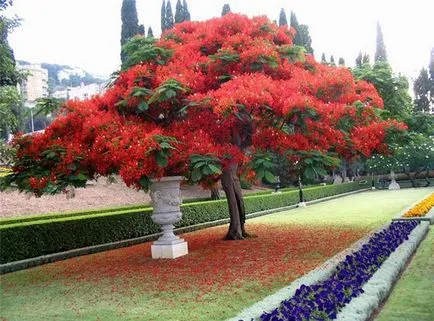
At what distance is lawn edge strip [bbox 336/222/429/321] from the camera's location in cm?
591

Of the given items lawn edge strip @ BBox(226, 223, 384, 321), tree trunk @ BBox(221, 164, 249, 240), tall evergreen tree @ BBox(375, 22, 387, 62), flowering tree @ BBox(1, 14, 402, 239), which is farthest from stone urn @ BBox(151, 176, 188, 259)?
tall evergreen tree @ BBox(375, 22, 387, 62)

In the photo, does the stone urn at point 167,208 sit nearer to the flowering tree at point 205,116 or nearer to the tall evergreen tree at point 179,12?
the flowering tree at point 205,116

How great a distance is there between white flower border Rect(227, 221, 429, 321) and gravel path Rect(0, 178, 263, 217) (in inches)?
584

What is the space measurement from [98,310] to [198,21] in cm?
961

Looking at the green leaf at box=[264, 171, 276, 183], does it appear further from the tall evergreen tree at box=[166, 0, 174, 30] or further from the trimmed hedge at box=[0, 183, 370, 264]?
the tall evergreen tree at box=[166, 0, 174, 30]

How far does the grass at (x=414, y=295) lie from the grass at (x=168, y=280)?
1788mm

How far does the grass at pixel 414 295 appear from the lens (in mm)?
6320

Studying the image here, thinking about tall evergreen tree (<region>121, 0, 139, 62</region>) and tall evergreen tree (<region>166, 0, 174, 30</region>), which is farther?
tall evergreen tree (<region>166, 0, 174, 30</region>)

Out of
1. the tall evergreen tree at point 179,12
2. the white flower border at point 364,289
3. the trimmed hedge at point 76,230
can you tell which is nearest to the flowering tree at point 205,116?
the trimmed hedge at point 76,230

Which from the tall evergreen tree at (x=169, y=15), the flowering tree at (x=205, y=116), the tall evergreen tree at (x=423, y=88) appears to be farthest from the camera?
the tall evergreen tree at (x=423, y=88)

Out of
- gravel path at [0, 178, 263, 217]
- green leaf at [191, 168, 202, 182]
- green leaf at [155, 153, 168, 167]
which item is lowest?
gravel path at [0, 178, 263, 217]

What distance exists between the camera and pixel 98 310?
7.27m

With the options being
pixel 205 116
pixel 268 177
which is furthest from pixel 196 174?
pixel 205 116

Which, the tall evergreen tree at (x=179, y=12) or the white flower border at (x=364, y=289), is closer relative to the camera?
the white flower border at (x=364, y=289)
